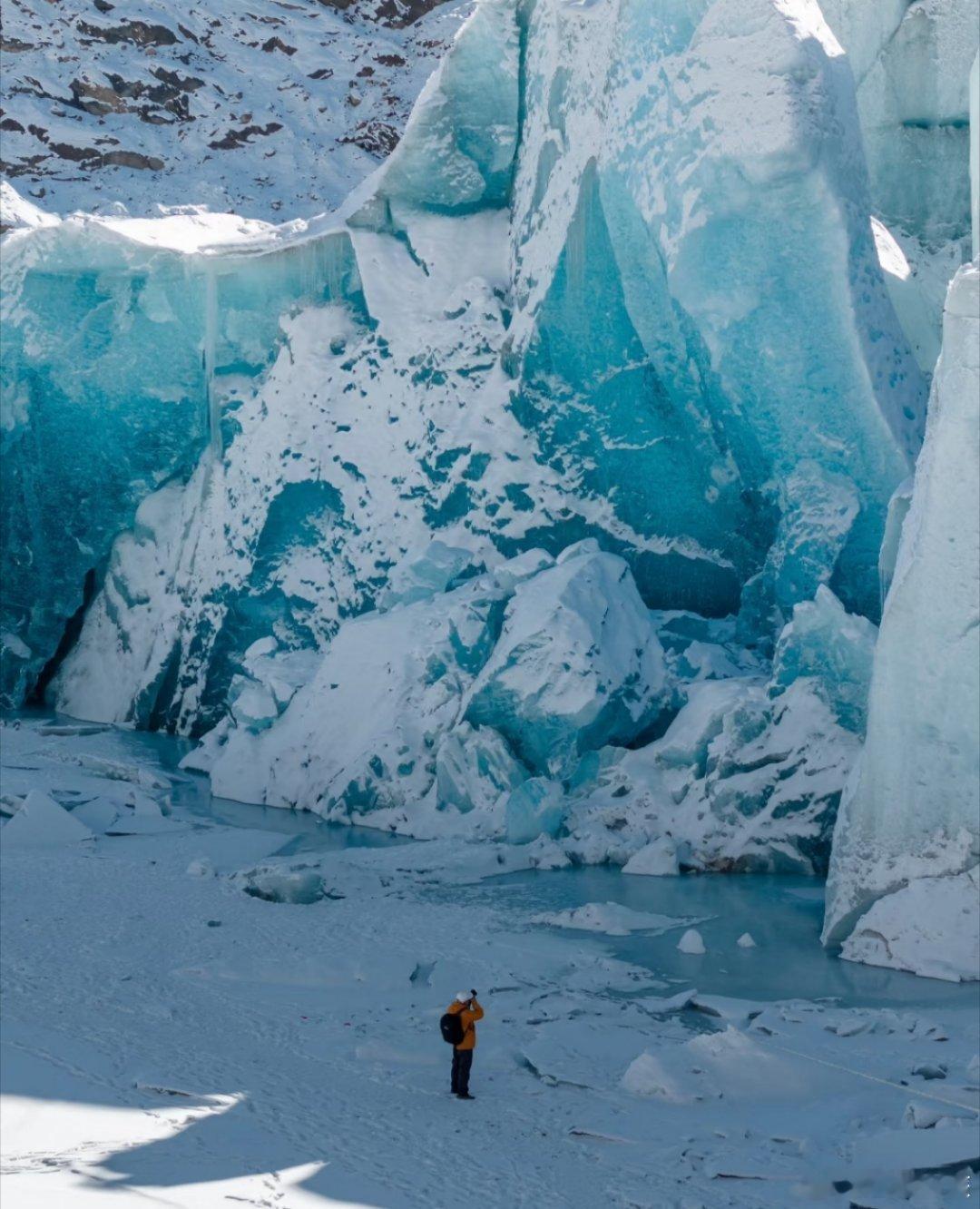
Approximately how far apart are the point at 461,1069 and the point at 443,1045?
0.66 metres

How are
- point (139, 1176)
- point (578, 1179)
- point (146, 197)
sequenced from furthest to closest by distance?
1. point (146, 197)
2. point (578, 1179)
3. point (139, 1176)

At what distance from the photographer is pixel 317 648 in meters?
13.7

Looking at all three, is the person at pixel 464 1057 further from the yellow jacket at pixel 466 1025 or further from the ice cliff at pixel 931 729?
the ice cliff at pixel 931 729

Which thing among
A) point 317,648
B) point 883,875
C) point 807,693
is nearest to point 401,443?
point 317,648

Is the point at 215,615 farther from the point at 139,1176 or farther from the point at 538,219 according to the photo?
the point at 139,1176

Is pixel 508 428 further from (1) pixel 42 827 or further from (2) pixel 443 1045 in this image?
(2) pixel 443 1045

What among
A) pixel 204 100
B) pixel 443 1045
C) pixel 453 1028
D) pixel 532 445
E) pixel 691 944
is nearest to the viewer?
pixel 453 1028

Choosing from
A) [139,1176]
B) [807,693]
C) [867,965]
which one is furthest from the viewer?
[807,693]

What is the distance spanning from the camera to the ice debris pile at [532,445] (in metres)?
11.0

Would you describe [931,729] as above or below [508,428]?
below

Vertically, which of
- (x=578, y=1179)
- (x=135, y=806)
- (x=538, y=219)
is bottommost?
(x=135, y=806)

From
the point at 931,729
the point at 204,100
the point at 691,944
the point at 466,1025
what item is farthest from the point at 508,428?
the point at 204,100

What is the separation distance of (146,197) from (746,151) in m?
13.1

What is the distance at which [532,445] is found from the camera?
42.9 feet
